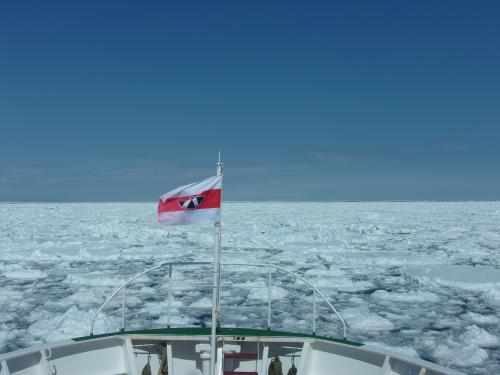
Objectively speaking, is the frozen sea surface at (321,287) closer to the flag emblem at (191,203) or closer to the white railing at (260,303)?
the white railing at (260,303)

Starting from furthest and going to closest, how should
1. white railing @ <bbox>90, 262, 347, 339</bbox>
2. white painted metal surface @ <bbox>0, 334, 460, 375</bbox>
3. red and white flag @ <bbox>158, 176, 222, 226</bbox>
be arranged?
white railing @ <bbox>90, 262, 347, 339</bbox>
white painted metal surface @ <bbox>0, 334, 460, 375</bbox>
red and white flag @ <bbox>158, 176, 222, 226</bbox>

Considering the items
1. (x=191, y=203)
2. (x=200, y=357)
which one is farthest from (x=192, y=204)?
(x=200, y=357)

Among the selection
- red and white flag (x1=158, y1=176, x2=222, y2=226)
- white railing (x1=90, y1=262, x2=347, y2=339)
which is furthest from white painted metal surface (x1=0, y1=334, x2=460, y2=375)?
white railing (x1=90, y1=262, x2=347, y2=339)

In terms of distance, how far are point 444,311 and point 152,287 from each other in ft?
20.2

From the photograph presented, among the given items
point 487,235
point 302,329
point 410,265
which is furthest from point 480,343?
point 487,235

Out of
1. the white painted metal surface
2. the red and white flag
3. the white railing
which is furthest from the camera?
the white railing

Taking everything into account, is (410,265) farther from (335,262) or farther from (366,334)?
(366,334)

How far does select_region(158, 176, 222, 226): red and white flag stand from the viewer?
11.7ft

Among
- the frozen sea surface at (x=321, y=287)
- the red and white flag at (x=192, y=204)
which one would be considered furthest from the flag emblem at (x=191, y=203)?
the frozen sea surface at (x=321, y=287)

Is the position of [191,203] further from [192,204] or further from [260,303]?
[260,303]

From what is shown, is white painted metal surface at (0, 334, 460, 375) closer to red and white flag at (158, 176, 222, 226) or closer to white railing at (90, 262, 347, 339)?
red and white flag at (158, 176, 222, 226)

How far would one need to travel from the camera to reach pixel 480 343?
22.3 feet

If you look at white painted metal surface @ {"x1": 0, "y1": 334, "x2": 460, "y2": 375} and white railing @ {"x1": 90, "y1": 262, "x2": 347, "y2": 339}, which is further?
white railing @ {"x1": 90, "y1": 262, "x2": 347, "y2": 339}

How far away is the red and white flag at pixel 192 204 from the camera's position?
3.56 meters
